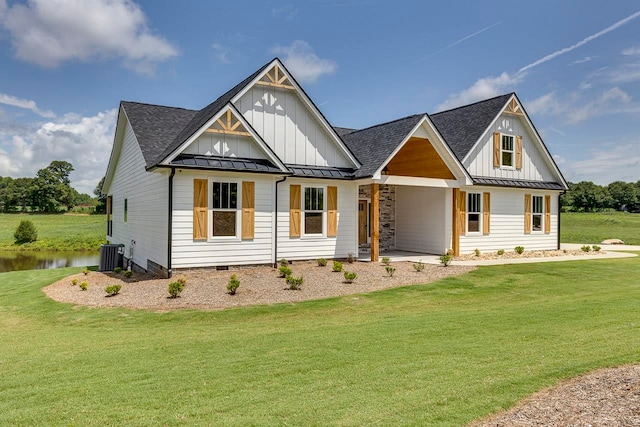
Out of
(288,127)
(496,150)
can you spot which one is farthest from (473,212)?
(288,127)

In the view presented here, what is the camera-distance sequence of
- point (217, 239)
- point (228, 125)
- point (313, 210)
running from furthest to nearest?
point (313, 210), point (217, 239), point (228, 125)

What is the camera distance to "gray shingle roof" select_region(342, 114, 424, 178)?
15.2 metres

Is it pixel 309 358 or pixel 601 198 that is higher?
pixel 601 198

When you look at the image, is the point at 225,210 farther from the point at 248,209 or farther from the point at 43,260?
the point at 43,260

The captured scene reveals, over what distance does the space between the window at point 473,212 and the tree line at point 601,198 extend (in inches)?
2578

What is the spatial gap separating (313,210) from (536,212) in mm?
12230

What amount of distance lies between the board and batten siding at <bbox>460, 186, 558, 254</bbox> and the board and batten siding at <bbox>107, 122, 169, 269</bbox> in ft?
40.2

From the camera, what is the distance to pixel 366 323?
782cm

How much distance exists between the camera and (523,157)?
2047 centimetres

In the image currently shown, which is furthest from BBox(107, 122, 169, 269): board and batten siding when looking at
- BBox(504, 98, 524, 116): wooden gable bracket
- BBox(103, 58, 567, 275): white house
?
BBox(504, 98, 524, 116): wooden gable bracket

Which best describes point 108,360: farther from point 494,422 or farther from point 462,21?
point 462,21

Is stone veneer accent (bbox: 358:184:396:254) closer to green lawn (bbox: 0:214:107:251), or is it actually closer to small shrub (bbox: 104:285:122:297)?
small shrub (bbox: 104:285:122:297)

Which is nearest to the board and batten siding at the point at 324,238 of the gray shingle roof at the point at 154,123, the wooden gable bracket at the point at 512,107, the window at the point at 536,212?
the gray shingle roof at the point at 154,123

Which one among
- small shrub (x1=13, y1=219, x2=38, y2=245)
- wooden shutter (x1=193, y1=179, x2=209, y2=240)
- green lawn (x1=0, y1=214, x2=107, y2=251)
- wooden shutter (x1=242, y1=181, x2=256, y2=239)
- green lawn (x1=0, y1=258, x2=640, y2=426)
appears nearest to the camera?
green lawn (x1=0, y1=258, x2=640, y2=426)
